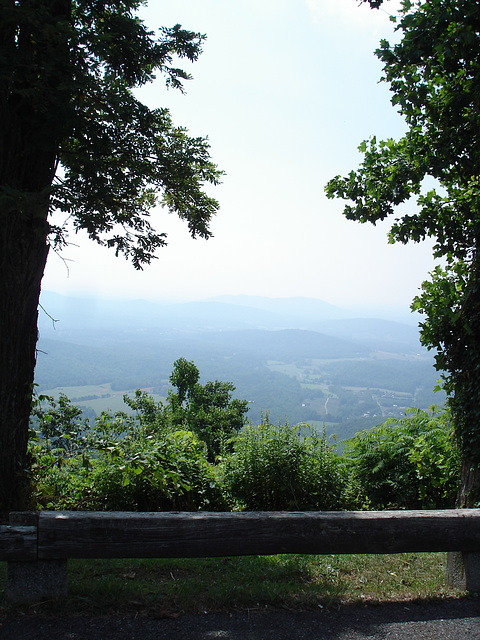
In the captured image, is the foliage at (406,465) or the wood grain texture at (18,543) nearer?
the wood grain texture at (18,543)

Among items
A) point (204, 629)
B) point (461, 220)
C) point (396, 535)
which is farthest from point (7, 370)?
point (461, 220)

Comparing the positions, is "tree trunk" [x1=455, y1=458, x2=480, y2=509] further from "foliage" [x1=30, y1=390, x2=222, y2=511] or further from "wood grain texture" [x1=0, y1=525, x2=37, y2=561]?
"wood grain texture" [x1=0, y1=525, x2=37, y2=561]

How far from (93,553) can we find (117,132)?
4877mm

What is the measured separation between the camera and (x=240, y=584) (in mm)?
3555

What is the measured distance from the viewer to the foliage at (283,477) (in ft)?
18.5

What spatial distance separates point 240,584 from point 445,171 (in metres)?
4.64

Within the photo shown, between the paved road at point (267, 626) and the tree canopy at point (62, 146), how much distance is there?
2662 mm

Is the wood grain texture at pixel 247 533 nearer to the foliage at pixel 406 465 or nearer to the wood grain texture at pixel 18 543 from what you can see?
the wood grain texture at pixel 18 543

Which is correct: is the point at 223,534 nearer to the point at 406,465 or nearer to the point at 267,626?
the point at 267,626

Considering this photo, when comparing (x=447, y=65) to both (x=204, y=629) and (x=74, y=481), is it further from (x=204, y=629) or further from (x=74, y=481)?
(x=74, y=481)

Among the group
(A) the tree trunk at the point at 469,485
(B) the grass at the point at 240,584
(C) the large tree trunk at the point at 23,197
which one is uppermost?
(C) the large tree trunk at the point at 23,197

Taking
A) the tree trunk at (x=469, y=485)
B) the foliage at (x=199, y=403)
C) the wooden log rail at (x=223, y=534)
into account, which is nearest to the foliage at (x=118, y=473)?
the wooden log rail at (x=223, y=534)

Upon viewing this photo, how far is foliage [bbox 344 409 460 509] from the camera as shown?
5578mm

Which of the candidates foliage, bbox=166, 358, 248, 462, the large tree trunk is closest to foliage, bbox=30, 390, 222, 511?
the large tree trunk
